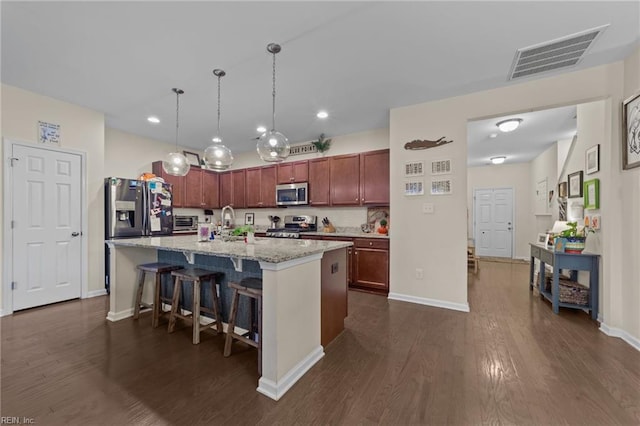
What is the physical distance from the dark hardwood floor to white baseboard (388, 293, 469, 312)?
330 millimetres

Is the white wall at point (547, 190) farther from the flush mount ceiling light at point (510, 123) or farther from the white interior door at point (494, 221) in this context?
the flush mount ceiling light at point (510, 123)

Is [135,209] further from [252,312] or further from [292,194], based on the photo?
[252,312]

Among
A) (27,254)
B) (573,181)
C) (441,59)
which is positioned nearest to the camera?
(441,59)

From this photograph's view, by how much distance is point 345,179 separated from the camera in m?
4.65

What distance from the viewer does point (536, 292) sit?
3.91 meters

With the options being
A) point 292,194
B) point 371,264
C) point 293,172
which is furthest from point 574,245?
point 293,172

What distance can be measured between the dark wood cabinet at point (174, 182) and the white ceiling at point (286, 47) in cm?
153

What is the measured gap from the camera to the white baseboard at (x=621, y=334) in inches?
91.6

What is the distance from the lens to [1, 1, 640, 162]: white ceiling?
1.94 metres

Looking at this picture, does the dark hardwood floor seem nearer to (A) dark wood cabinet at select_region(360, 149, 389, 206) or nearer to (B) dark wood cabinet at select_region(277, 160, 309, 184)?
(A) dark wood cabinet at select_region(360, 149, 389, 206)

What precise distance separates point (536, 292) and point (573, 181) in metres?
1.68

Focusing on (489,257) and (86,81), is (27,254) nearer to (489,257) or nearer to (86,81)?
(86,81)

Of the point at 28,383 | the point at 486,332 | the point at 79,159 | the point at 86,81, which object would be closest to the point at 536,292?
the point at 486,332

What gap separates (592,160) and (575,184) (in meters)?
0.85
